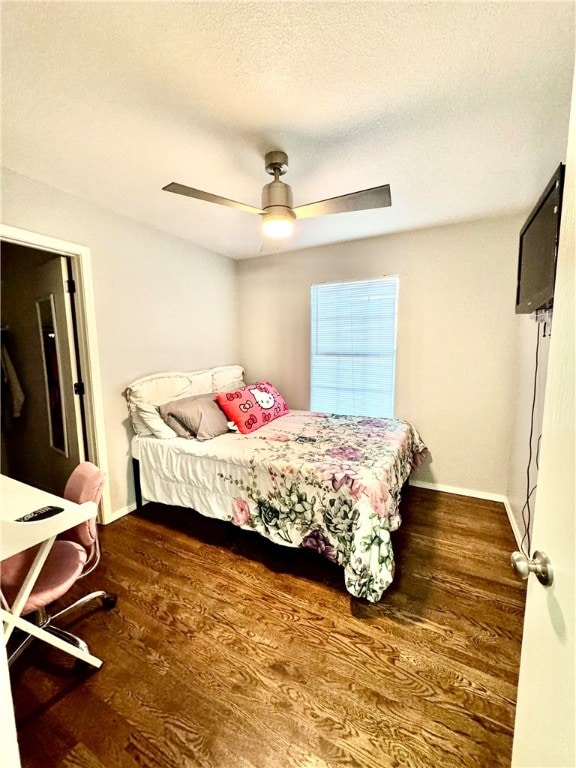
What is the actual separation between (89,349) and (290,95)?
211 centimetres

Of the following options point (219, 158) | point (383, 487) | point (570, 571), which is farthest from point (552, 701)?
point (219, 158)

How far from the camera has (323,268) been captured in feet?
11.1

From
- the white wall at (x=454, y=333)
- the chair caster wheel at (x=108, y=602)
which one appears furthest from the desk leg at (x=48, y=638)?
the white wall at (x=454, y=333)

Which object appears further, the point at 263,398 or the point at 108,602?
the point at 263,398

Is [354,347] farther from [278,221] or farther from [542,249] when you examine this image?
[542,249]

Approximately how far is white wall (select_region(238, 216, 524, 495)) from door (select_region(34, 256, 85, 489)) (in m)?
2.33

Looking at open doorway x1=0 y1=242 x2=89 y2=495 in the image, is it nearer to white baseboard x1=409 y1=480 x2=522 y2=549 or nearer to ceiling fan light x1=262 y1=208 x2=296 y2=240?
ceiling fan light x1=262 y1=208 x2=296 y2=240

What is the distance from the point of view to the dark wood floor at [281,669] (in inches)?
44.3

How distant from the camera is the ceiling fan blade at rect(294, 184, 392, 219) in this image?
5.12 ft

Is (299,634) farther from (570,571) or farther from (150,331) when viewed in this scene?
(150,331)

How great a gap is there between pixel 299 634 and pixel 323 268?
3128 millimetres

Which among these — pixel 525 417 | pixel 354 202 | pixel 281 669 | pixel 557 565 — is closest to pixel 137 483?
pixel 281 669

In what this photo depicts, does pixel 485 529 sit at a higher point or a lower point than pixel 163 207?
lower

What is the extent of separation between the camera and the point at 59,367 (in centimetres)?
251
